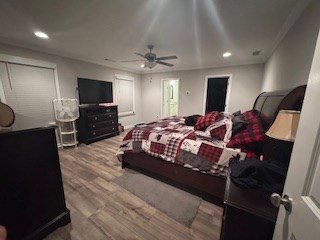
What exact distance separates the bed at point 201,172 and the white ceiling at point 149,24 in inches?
41.8

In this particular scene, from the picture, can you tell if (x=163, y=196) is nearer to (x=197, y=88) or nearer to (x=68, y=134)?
(x=68, y=134)

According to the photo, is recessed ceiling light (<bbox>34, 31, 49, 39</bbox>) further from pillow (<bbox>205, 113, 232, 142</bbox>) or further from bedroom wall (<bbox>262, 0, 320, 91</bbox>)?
bedroom wall (<bbox>262, 0, 320, 91</bbox>)

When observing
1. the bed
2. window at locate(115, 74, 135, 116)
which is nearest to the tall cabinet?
window at locate(115, 74, 135, 116)

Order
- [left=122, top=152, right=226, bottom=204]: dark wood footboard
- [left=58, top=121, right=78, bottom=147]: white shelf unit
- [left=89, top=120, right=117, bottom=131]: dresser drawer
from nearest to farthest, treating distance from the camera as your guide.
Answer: [left=122, top=152, right=226, bottom=204]: dark wood footboard → [left=58, top=121, right=78, bottom=147]: white shelf unit → [left=89, top=120, right=117, bottom=131]: dresser drawer

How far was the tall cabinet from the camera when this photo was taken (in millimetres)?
3723

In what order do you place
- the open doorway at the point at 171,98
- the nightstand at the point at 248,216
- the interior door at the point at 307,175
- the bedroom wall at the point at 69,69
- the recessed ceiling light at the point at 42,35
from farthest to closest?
the open doorway at the point at 171,98, the bedroom wall at the point at 69,69, the recessed ceiling light at the point at 42,35, the nightstand at the point at 248,216, the interior door at the point at 307,175

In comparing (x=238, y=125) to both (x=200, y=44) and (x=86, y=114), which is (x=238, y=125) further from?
(x=86, y=114)

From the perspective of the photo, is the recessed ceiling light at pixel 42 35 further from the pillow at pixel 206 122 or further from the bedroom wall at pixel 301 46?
the bedroom wall at pixel 301 46

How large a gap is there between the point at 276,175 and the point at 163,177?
1.69 metres

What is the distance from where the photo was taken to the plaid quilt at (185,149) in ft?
5.59

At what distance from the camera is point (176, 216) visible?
1.61 m

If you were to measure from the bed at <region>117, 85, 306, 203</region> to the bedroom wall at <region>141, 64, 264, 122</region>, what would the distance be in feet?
7.70

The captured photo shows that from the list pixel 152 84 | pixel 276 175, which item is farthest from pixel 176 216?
pixel 152 84

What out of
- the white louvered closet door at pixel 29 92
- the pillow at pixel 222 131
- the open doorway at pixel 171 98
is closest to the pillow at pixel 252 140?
the pillow at pixel 222 131
